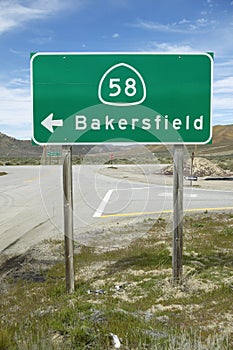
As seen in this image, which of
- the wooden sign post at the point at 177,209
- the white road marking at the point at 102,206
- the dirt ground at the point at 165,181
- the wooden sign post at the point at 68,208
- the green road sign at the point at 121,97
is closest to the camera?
the green road sign at the point at 121,97

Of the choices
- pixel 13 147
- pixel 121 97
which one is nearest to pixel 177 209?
pixel 121 97

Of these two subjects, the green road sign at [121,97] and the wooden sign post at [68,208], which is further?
the wooden sign post at [68,208]

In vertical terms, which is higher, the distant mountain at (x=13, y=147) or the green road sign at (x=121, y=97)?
the distant mountain at (x=13, y=147)

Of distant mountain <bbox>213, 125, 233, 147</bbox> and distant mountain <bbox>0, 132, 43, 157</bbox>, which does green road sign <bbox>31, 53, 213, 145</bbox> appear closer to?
distant mountain <bbox>0, 132, 43, 157</bbox>

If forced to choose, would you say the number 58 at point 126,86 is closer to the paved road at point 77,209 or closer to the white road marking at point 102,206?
the paved road at point 77,209

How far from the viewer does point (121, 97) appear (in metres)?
4.34

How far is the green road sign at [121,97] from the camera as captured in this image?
4.28 metres

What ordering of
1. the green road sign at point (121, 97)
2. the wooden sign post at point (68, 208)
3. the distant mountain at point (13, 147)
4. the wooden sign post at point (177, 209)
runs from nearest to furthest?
the green road sign at point (121, 97) < the wooden sign post at point (68, 208) < the wooden sign post at point (177, 209) < the distant mountain at point (13, 147)

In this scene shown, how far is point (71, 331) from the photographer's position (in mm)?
3223

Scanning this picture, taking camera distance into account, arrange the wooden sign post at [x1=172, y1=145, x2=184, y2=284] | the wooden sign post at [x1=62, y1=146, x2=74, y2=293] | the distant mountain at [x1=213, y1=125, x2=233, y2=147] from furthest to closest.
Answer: the distant mountain at [x1=213, y1=125, x2=233, y2=147] → the wooden sign post at [x1=172, y1=145, x2=184, y2=284] → the wooden sign post at [x1=62, y1=146, x2=74, y2=293]

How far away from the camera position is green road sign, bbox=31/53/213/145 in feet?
14.0

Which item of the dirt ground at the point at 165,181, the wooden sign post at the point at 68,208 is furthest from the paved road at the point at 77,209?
the wooden sign post at the point at 68,208

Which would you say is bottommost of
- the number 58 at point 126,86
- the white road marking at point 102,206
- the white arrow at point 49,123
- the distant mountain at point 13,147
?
the white road marking at point 102,206

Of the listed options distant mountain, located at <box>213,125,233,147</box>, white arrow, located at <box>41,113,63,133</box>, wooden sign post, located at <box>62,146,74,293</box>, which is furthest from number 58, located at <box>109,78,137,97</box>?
distant mountain, located at <box>213,125,233,147</box>
